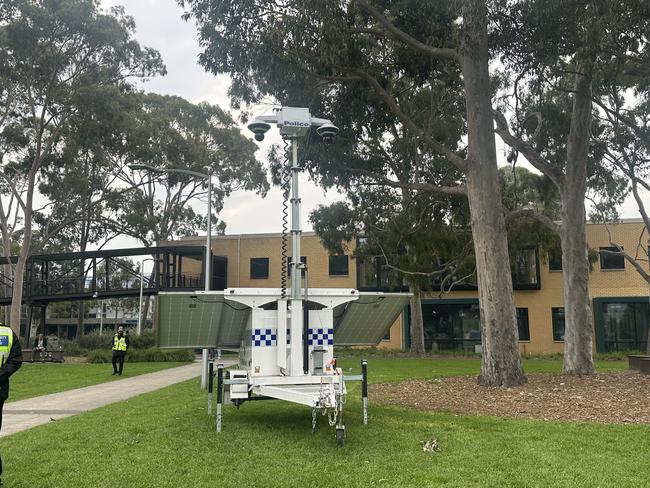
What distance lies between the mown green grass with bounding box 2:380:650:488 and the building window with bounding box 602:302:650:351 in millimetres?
29287

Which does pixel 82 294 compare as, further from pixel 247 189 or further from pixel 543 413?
pixel 543 413

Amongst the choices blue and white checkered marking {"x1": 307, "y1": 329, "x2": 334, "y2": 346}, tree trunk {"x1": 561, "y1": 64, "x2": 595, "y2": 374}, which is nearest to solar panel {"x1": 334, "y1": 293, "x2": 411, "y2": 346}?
blue and white checkered marking {"x1": 307, "y1": 329, "x2": 334, "y2": 346}

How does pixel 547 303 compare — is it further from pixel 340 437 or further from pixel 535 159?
pixel 340 437

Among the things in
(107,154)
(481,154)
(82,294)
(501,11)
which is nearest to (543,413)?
(481,154)

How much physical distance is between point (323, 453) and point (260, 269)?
34.5 metres

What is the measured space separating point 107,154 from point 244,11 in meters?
21.7

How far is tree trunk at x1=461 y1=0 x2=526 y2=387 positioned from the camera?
12.6 m

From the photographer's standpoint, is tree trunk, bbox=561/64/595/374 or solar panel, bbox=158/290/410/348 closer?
solar panel, bbox=158/290/410/348

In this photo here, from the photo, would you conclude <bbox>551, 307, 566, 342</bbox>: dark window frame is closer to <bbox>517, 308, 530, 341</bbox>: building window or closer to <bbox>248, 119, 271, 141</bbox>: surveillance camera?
<bbox>517, 308, 530, 341</bbox>: building window

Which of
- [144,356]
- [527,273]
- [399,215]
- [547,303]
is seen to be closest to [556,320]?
[547,303]

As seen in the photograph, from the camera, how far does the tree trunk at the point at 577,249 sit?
604 inches

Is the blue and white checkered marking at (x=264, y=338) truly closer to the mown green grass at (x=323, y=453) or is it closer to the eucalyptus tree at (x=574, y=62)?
the mown green grass at (x=323, y=453)

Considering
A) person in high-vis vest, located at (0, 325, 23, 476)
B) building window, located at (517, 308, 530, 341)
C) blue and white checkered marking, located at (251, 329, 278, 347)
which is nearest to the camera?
person in high-vis vest, located at (0, 325, 23, 476)

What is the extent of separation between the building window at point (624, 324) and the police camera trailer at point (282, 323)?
29785 millimetres
